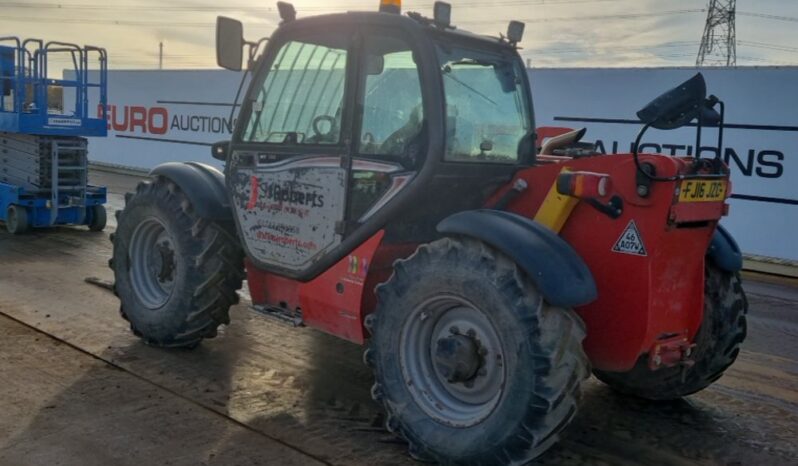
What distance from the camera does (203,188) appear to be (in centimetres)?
520

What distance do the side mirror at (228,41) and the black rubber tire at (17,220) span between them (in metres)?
6.69

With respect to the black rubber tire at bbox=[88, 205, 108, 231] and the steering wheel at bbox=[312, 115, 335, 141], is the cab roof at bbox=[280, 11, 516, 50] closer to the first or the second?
the steering wheel at bbox=[312, 115, 335, 141]

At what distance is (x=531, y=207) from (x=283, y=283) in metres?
1.68

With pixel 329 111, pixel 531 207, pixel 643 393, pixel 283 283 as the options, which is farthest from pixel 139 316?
pixel 643 393

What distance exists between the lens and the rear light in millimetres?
3609

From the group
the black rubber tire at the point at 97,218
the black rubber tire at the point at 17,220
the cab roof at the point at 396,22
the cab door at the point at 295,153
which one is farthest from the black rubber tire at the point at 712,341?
the black rubber tire at the point at 17,220

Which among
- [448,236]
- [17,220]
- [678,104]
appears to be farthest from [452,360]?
[17,220]

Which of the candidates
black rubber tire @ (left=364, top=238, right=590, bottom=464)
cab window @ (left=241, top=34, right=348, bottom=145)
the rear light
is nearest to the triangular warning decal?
the rear light

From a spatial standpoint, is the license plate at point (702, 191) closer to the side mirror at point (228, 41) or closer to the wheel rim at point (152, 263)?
the side mirror at point (228, 41)

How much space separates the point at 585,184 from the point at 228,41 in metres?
2.44

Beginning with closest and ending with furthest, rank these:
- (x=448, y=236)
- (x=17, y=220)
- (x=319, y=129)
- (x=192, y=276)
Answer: (x=448, y=236), (x=319, y=129), (x=192, y=276), (x=17, y=220)

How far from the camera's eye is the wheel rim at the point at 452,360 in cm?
366

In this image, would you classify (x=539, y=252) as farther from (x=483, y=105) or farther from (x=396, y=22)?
(x=396, y=22)

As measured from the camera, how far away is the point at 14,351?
203 inches
